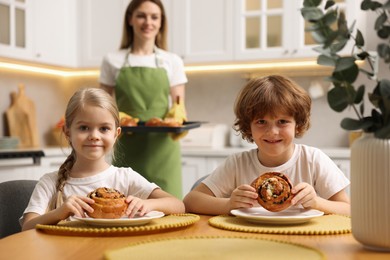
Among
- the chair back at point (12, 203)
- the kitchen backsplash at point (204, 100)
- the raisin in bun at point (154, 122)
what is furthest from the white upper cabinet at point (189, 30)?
the chair back at point (12, 203)

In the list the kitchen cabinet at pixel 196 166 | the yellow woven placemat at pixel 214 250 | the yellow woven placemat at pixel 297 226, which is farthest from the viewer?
the kitchen cabinet at pixel 196 166

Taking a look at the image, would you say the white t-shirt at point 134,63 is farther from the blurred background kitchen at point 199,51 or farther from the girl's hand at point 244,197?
the girl's hand at point 244,197

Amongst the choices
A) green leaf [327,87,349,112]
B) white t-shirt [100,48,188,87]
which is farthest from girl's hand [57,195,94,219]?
white t-shirt [100,48,188,87]

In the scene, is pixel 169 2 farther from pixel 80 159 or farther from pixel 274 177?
pixel 274 177

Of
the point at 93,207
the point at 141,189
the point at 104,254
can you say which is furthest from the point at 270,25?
the point at 104,254

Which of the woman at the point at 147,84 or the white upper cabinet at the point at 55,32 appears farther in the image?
the white upper cabinet at the point at 55,32

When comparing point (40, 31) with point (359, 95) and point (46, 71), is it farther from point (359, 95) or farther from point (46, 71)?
point (359, 95)

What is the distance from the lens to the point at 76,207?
1306mm

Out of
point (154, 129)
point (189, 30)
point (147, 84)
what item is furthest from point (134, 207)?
point (189, 30)

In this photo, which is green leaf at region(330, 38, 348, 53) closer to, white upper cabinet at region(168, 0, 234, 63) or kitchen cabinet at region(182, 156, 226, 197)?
kitchen cabinet at region(182, 156, 226, 197)

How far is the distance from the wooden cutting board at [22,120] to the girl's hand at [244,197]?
3041 millimetres

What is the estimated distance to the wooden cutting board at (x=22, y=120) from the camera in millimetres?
4176

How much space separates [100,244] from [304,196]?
0.49 metres

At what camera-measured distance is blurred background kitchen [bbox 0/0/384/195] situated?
4.03 meters
